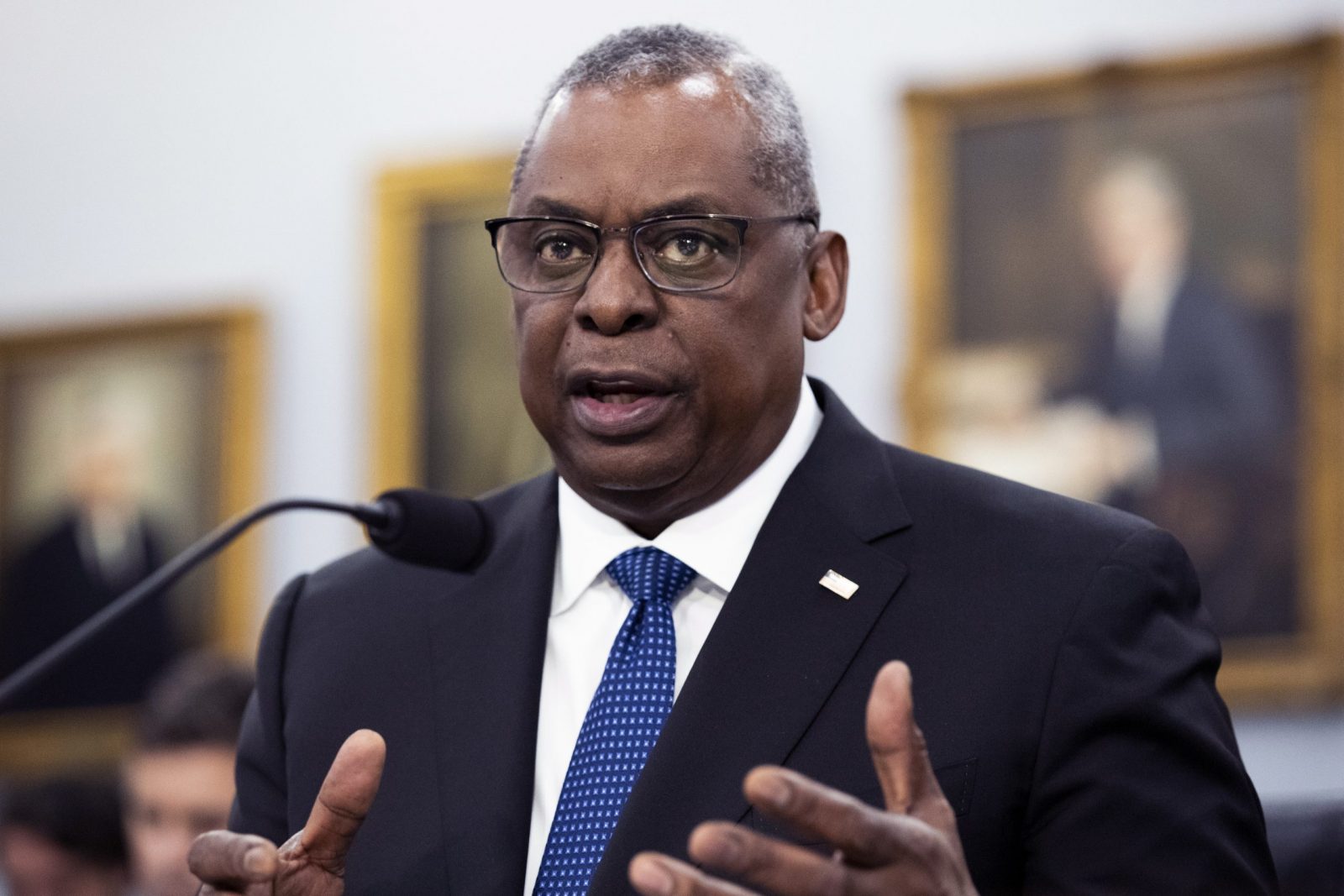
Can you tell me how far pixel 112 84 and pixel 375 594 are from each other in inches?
145

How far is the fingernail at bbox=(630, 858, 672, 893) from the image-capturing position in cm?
178

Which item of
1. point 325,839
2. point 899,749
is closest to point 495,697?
point 325,839

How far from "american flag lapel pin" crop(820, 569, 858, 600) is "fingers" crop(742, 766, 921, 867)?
2.35 ft

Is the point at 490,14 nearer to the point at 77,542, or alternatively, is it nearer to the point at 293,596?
the point at 77,542

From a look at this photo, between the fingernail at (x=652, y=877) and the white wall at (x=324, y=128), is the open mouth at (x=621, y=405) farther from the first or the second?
the white wall at (x=324, y=128)

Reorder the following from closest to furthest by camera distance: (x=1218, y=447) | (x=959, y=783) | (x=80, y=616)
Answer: (x=959, y=783) → (x=1218, y=447) → (x=80, y=616)

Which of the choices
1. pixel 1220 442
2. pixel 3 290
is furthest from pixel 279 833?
pixel 3 290

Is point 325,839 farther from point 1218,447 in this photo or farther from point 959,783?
point 1218,447

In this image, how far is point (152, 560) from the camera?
5.78 metres

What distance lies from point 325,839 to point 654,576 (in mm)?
623

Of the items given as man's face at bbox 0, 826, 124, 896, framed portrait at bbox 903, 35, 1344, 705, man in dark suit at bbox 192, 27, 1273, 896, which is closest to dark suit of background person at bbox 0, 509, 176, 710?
man's face at bbox 0, 826, 124, 896

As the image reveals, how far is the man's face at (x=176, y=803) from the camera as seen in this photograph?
4375 mm

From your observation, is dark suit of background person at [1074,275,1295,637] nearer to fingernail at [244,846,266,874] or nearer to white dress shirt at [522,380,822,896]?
white dress shirt at [522,380,822,896]

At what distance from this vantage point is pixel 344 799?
7.19ft
